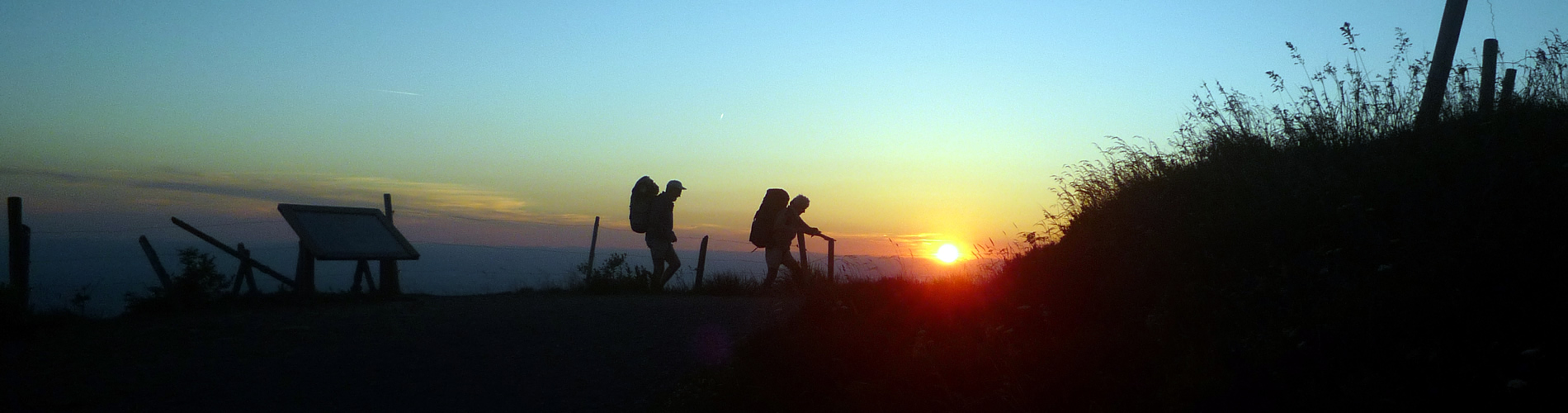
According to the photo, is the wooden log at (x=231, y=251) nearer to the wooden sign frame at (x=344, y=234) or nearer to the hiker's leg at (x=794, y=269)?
the wooden sign frame at (x=344, y=234)

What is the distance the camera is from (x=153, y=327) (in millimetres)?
9047

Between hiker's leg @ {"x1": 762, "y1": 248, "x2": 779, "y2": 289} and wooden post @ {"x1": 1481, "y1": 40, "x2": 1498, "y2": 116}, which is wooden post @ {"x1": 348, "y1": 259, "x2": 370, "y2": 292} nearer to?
hiker's leg @ {"x1": 762, "y1": 248, "x2": 779, "y2": 289}

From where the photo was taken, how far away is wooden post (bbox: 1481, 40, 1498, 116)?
750 cm

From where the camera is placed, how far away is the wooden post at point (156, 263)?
10.7 m

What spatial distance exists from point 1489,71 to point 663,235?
32.0ft

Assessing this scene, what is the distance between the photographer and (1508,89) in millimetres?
8141

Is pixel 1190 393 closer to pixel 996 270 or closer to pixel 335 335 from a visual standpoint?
pixel 996 270

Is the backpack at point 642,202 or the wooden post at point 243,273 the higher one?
the backpack at point 642,202

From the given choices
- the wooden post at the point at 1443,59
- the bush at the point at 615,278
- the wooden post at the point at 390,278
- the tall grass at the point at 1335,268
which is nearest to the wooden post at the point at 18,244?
the wooden post at the point at 390,278

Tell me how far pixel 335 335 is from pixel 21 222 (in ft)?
14.2

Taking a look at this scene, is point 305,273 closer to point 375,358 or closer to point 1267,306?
point 375,358

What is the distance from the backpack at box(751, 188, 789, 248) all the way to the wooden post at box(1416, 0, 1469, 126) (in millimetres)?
7885

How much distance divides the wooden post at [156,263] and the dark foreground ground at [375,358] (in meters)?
0.74

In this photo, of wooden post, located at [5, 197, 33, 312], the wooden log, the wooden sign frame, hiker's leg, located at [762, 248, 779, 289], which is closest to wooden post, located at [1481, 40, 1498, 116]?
hiker's leg, located at [762, 248, 779, 289]
